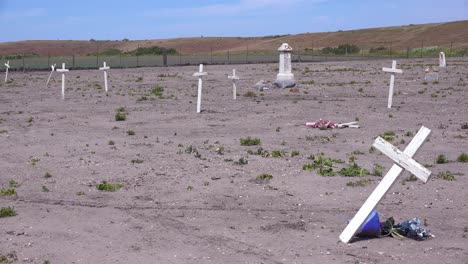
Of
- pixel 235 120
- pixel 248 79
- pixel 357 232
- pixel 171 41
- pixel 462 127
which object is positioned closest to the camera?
pixel 357 232

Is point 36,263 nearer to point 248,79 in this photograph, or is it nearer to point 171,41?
point 248,79

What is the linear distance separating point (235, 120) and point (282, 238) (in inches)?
451

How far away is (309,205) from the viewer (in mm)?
9578

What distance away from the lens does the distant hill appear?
371 ft

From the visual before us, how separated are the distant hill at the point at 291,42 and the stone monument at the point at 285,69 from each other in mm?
77112

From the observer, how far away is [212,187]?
1071 centimetres

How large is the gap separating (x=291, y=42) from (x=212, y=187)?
121 m

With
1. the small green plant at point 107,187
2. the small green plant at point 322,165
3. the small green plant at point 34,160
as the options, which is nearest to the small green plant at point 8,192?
the small green plant at point 107,187

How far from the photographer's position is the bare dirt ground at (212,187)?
764 centimetres

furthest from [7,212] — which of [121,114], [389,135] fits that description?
[121,114]

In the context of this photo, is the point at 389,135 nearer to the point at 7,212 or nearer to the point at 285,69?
the point at 7,212

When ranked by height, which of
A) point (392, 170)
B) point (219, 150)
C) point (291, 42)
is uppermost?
point (291, 42)

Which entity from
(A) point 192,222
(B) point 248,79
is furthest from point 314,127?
(B) point 248,79

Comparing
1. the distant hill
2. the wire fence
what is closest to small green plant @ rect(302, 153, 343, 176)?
the wire fence
